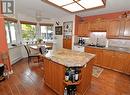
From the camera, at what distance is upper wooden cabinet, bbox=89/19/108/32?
402 cm

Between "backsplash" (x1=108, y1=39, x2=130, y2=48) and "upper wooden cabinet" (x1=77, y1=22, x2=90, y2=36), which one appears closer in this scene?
"backsplash" (x1=108, y1=39, x2=130, y2=48)

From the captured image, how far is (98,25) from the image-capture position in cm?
420

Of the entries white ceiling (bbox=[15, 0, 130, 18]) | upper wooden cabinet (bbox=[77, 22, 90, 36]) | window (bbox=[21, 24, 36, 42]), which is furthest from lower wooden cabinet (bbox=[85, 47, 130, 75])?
window (bbox=[21, 24, 36, 42])

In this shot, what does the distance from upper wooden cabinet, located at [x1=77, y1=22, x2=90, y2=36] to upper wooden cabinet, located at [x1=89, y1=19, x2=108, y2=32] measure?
228mm

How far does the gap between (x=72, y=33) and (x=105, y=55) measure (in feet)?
6.75

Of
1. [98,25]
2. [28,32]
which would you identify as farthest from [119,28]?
[28,32]

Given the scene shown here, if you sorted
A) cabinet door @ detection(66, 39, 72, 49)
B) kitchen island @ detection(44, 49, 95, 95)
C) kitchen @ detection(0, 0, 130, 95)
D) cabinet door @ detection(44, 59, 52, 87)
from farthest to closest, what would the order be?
cabinet door @ detection(66, 39, 72, 49), cabinet door @ detection(44, 59, 52, 87), kitchen @ detection(0, 0, 130, 95), kitchen island @ detection(44, 49, 95, 95)

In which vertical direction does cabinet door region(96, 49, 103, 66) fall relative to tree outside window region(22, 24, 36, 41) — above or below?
below

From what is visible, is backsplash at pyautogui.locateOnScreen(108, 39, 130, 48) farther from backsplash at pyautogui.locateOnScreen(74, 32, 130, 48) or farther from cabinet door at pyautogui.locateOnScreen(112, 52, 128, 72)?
cabinet door at pyautogui.locateOnScreen(112, 52, 128, 72)

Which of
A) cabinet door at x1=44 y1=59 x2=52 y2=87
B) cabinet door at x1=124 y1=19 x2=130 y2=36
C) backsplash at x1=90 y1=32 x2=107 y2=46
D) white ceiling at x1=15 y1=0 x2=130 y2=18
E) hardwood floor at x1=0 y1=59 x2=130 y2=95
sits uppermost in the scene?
white ceiling at x1=15 y1=0 x2=130 y2=18

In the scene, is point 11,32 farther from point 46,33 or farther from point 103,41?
point 103,41

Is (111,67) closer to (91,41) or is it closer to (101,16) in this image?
(91,41)

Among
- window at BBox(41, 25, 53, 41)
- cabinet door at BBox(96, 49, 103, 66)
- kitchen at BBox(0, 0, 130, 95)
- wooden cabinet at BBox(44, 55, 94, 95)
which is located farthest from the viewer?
window at BBox(41, 25, 53, 41)

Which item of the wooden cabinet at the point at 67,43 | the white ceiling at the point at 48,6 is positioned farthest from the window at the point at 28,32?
the wooden cabinet at the point at 67,43
